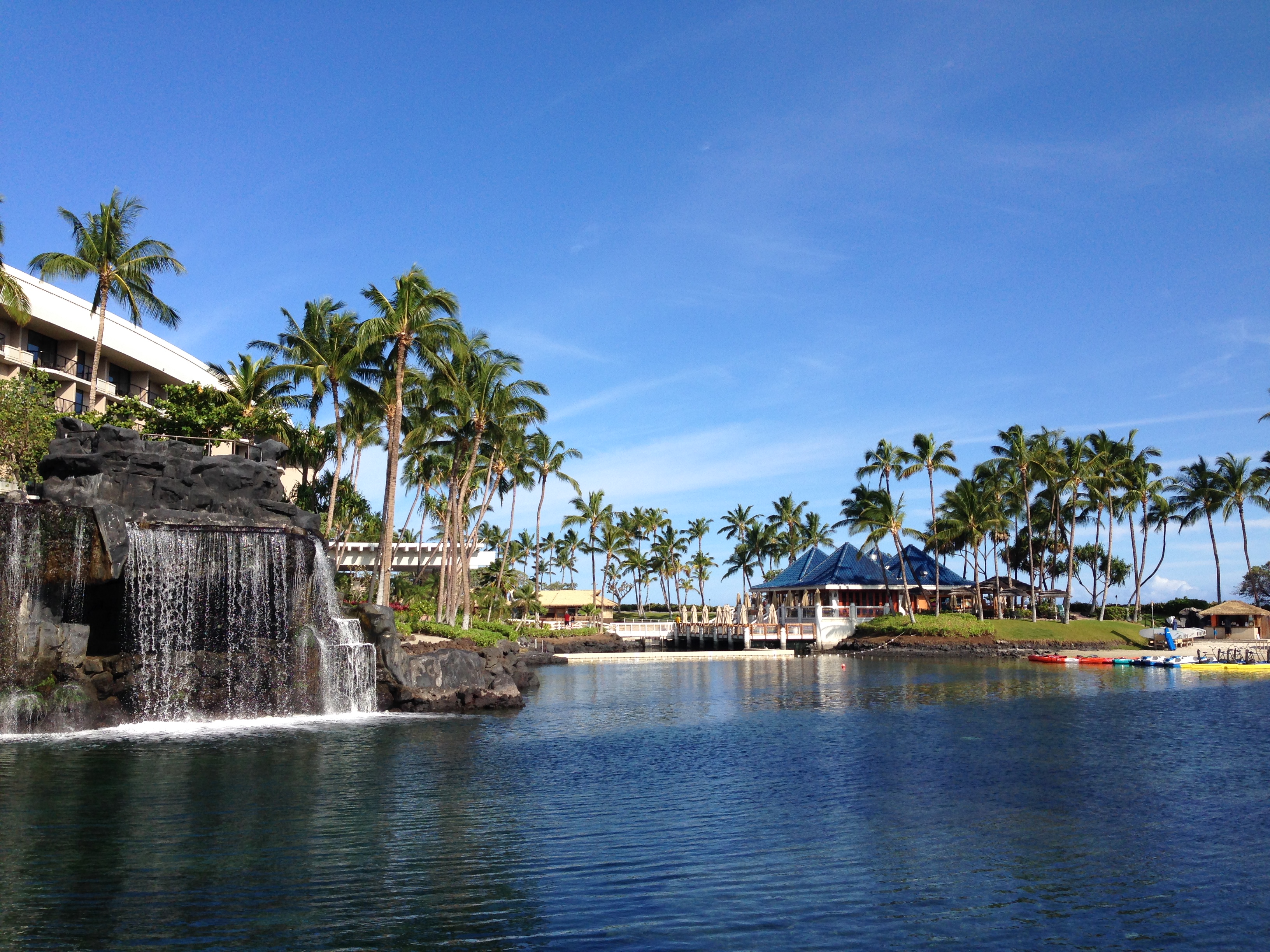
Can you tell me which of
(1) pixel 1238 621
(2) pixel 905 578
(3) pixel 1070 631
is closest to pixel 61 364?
(2) pixel 905 578

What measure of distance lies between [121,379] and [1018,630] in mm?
63098

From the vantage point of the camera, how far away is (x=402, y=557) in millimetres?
65438

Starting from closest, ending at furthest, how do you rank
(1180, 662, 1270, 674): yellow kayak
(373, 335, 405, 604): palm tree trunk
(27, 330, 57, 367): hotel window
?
(373, 335, 405, 604): palm tree trunk → (1180, 662, 1270, 674): yellow kayak → (27, 330, 57, 367): hotel window

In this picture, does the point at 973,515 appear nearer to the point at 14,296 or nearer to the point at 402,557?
the point at 402,557

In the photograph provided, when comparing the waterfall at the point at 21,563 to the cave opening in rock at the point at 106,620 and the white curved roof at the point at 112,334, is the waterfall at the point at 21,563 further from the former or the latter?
the white curved roof at the point at 112,334

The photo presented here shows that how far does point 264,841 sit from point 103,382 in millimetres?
50447

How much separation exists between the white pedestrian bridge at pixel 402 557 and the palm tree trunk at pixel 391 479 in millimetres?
13735

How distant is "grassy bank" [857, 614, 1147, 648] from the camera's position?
2453 inches

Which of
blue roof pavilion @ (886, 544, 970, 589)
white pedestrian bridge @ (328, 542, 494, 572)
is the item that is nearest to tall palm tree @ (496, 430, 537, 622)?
white pedestrian bridge @ (328, 542, 494, 572)

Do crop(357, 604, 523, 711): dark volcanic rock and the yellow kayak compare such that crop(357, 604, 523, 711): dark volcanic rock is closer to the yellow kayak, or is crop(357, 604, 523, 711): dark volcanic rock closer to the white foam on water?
the white foam on water

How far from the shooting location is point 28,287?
47.2 meters

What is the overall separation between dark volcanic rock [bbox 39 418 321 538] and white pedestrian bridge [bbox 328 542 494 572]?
2171cm

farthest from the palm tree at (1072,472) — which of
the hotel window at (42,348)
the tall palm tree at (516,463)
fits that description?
the hotel window at (42,348)

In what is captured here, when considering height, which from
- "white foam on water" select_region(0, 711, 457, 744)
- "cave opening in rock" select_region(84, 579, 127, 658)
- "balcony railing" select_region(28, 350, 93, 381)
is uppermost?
"balcony railing" select_region(28, 350, 93, 381)
